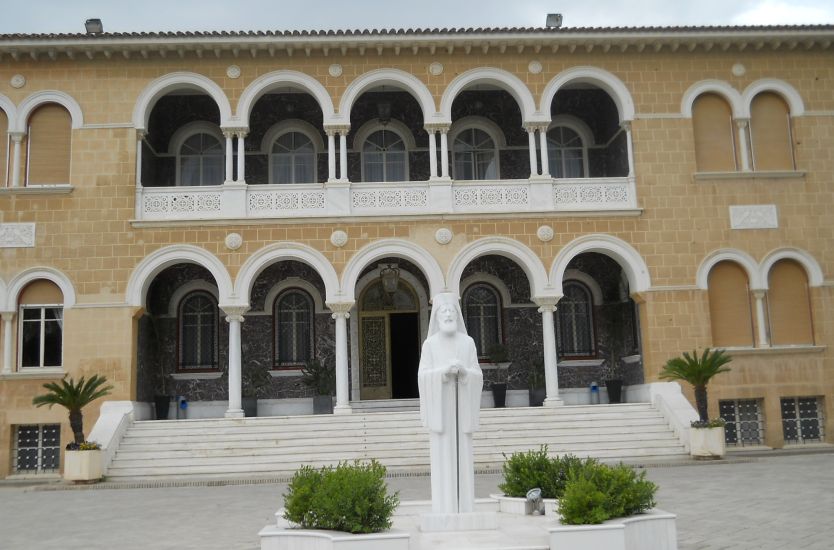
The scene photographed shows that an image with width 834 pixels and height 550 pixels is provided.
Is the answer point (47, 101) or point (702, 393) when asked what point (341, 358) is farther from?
point (47, 101)

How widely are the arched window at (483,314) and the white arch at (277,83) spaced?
577 cm

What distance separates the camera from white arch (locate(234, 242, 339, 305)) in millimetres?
18594

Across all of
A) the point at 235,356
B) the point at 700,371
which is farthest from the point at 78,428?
the point at 700,371

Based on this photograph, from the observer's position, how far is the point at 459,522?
26.3 ft

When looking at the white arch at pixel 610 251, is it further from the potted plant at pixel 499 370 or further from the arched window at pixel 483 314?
the arched window at pixel 483 314

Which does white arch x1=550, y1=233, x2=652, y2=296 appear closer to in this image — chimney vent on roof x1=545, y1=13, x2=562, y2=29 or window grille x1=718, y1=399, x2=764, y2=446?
window grille x1=718, y1=399, x2=764, y2=446

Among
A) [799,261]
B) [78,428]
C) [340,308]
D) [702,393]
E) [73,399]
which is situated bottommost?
[78,428]

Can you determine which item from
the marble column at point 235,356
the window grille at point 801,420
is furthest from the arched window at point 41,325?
the window grille at point 801,420

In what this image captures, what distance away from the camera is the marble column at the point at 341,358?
59.6ft

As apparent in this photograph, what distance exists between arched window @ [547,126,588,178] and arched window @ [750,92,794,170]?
4128mm

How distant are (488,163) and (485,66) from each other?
9.24ft

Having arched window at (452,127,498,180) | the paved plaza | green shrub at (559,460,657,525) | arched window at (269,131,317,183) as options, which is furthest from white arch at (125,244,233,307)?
green shrub at (559,460,657,525)

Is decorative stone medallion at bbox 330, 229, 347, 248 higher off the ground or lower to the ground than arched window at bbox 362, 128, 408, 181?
lower

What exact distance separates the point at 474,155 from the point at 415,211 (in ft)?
11.1
